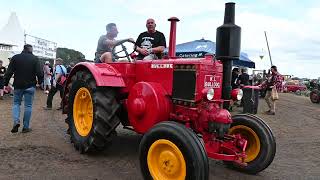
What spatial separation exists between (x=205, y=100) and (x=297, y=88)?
33.3 meters

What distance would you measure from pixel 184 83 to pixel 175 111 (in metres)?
0.44

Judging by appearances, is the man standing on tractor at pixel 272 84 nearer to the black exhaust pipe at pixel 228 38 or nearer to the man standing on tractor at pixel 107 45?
the man standing on tractor at pixel 107 45

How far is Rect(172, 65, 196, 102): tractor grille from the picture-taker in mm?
4945

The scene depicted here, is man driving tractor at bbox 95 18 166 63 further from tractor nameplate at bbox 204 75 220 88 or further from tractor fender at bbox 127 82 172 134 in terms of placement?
tractor nameplate at bbox 204 75 220 88

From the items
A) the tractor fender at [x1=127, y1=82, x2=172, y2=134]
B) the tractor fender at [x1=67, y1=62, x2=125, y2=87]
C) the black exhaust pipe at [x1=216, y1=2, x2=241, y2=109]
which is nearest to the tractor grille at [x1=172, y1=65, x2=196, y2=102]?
the tractor fender at [x1=127, y1=82, x2=172, y2=134]

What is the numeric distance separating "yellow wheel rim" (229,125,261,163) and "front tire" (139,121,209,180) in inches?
61.7

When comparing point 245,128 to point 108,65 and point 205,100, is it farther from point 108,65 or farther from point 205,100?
point 108,65

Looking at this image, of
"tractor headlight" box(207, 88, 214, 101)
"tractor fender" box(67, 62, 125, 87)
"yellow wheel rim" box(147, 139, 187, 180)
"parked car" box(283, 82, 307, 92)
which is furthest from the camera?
"parked car" box(283, 82, 307, 92)

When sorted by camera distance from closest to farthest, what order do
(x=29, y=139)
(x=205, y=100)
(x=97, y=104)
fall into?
(x=205, y=100) → (x=97, y=104) → (x=29, y=139)

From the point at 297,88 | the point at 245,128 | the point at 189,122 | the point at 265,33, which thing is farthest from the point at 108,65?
the point at 297,88

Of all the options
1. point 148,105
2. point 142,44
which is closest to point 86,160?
point 148,105

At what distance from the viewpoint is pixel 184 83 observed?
5.02m

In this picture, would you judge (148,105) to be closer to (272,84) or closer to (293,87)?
(272,84)

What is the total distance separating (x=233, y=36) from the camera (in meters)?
4.94
